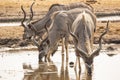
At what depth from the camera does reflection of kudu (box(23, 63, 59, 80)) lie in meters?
15.1

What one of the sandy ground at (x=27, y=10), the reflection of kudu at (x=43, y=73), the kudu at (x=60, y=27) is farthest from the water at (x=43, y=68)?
the sandy ground at (x=27, y=10)

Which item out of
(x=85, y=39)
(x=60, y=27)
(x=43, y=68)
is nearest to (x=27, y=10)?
(x=60, y=27)

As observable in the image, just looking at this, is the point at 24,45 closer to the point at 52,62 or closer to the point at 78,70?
the point at 52,62

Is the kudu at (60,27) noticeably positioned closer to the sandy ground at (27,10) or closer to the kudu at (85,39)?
the kudu at (85,39)

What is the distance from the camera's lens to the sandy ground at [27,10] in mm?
20875

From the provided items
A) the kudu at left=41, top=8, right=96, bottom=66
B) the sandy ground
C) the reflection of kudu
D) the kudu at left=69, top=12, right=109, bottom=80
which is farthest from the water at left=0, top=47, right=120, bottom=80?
the sandy ground

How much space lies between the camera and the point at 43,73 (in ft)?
51.2

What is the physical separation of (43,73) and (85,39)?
2444mm

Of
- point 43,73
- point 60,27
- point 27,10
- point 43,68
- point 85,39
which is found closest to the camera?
point 85,39

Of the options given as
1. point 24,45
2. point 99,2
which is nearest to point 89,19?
point 24,45

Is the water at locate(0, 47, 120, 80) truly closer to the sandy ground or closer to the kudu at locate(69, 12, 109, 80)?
the kudu at locate(69, 12, 109, 80)

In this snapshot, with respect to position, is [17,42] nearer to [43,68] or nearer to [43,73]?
[43,68]

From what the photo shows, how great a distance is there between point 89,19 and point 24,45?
19.3 ft

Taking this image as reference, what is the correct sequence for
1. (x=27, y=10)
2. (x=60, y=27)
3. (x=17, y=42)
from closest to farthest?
(x=60, y=27)
(x=17, y=42)
(x=27, y=10)
